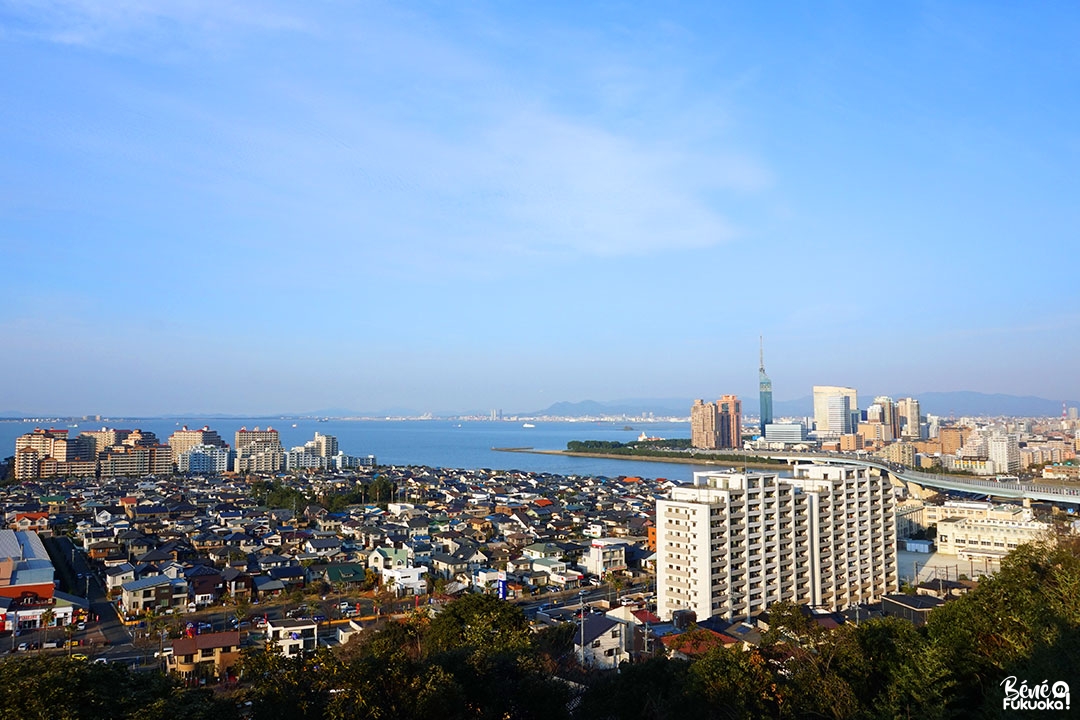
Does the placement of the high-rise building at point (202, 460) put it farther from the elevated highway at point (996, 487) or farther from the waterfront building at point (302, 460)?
the elevated highway at point (996, 487)

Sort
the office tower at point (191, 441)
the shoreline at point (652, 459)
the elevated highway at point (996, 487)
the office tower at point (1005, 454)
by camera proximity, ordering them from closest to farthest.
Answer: the elevated highway at point (996, 487)
the office tower at point (1005, 454)
the shoreline at point (652, 459)
the office tower at point (191, 441)

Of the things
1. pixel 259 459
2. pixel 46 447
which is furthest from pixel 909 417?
pixel 46 447

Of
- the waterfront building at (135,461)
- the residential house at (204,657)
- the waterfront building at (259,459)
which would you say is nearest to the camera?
the residential house at (204,657)

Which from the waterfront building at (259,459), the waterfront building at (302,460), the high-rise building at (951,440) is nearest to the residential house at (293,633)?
the waterfront building at (259,459)

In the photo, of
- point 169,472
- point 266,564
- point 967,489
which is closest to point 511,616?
point 266,564

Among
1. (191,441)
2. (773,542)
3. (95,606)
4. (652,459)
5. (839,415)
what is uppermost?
(839,415)

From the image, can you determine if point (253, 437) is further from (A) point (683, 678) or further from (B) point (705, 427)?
(A) point (683, 678)

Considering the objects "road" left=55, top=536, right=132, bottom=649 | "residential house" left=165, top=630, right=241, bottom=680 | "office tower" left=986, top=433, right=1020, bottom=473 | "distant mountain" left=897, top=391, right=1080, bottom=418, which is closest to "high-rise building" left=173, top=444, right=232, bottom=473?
"road" left=55, top=536, right=132, bottom=649
